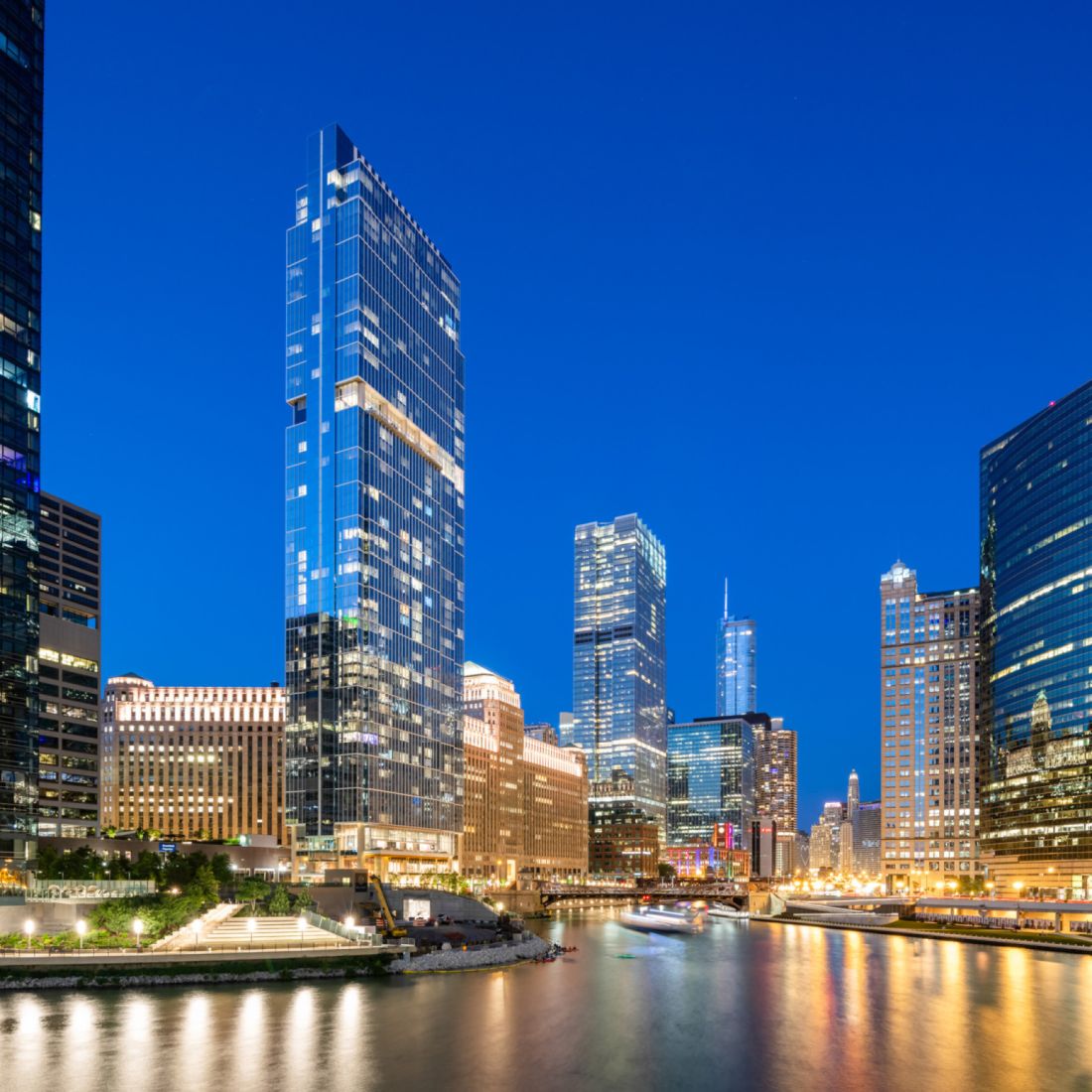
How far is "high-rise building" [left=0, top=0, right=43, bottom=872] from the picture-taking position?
451ft

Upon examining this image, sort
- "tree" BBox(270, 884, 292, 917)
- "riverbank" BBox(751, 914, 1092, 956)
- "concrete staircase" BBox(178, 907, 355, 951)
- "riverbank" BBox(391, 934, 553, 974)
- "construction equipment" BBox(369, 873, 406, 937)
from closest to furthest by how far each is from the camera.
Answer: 1. "concrete staircase" BBox(178, 907, 355, 951)
2. "riverbank" BBox(391, 934, 553, 974)
3. "construction equipment" BBox(369, 873, 406, 937)
4. "tree" BBox(270, 884, 292, 917)
5. "riverbank" BBox(751, 914, 1092, 956)

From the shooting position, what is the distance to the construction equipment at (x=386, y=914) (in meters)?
127

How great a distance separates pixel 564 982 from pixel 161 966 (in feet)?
124

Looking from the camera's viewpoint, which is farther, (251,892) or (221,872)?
(221,872)

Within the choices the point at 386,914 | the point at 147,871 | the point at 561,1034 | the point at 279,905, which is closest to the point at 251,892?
the point at 279,905

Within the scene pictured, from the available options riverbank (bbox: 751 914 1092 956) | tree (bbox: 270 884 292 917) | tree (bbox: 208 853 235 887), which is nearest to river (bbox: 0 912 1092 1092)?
tree (bbox: 270 884 292 917)

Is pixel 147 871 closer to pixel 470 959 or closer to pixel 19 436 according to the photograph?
pixel 470 959

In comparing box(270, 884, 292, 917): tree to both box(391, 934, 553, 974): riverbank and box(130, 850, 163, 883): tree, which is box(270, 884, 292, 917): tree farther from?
box(130, 850, 163, 883): tree

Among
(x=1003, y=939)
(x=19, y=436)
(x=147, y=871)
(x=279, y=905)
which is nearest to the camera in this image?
(x=279, y=905)

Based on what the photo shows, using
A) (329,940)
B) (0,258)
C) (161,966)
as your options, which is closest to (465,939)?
(329,940)

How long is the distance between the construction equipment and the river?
48.3 ft

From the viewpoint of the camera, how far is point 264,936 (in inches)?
4523

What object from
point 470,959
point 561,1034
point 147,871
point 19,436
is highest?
point 19,436

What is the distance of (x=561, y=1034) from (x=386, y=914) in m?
68.3
